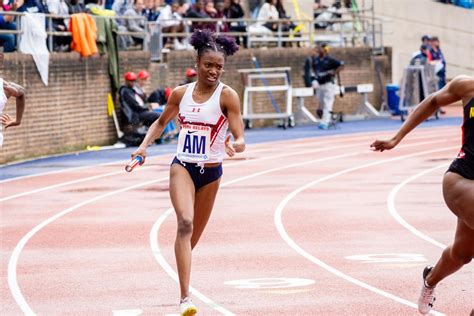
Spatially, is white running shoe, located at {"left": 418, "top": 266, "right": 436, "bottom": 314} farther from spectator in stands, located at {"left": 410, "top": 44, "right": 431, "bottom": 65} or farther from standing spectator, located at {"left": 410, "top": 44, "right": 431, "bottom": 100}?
spectator in stands, located at {"left": 410, "top": 44, "right": 431, "bottom": 65}

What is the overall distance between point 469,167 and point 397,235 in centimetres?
541

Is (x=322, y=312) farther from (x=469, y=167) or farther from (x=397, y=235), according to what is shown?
(x=397, y=235)

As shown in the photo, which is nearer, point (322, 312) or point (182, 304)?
point (182, 304)

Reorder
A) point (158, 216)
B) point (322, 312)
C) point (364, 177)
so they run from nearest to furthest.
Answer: point (322, 312) → point (158, 216) → point (364, 177)

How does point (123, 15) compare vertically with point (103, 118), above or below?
above

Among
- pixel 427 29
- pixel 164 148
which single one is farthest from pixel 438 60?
pixel 164 148

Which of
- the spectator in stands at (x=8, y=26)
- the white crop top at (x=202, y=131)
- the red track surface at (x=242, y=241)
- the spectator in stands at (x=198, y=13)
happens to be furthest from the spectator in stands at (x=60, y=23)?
the white crop top at (x=202, y=131)

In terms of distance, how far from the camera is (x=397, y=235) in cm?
1312

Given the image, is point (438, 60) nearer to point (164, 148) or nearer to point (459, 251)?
point (164, 148)

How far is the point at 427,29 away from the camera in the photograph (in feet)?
144

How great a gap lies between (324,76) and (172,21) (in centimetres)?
407

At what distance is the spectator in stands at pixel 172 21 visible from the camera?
94.3ft

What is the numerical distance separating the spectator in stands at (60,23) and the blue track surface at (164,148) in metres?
2.07

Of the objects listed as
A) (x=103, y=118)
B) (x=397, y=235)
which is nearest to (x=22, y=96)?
(x=397, y=235)
